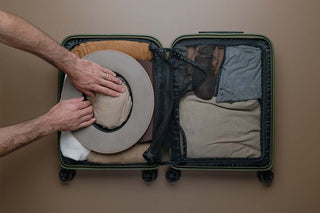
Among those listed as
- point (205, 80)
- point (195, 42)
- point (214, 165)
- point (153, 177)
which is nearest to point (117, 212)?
point (153, 177)

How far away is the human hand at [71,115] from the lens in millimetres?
994

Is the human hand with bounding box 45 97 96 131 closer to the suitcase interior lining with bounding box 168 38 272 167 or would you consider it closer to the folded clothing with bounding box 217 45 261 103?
the suitcase interior lining with bounding box 168 38 272 167

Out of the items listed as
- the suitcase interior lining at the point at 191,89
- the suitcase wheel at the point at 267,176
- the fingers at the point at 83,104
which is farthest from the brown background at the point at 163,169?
the fingers at the point at 83,104

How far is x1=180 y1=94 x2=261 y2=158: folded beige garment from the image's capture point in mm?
1031

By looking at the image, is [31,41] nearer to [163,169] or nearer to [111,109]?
Answer: [111,109]

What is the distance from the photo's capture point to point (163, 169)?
47.7 inches

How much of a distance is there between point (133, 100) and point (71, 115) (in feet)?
0.85

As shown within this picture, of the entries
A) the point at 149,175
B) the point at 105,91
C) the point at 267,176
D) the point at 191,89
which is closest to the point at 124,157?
the point at 149,175

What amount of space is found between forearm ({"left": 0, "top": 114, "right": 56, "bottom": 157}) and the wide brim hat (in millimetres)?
164

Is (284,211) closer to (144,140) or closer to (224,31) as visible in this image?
(144,140)

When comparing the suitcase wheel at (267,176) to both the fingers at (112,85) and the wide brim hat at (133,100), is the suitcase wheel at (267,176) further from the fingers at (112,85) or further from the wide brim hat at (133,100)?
the fingers at (112,85)

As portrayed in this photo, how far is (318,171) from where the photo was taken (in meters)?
1.20

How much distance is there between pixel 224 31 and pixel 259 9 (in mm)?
202

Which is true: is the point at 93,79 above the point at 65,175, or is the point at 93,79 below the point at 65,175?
above
